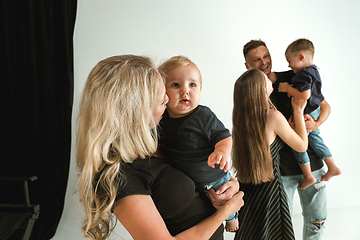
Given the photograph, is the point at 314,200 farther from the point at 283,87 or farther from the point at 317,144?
the point at 283,87

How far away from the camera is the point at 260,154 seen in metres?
1.47

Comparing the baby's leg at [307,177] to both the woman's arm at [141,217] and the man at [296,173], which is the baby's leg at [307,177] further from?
Answer: the woman's arm at [141,217]

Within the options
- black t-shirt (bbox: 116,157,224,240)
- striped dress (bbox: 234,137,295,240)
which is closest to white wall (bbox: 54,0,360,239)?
striped dress (bbox: 234,137,295,240)

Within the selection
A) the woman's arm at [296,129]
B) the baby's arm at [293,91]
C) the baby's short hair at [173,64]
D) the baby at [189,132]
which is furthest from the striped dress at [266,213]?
the baby's short hair at [173,64]

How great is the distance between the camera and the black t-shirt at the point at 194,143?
3.81 ft

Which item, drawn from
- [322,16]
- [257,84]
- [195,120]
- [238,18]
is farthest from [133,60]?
[322,16]

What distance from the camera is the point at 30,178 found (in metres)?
1.90

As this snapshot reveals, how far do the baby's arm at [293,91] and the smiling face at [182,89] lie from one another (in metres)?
0.85

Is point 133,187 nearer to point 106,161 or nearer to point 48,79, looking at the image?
point 106,161

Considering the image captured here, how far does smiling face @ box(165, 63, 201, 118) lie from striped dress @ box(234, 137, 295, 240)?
28.7 inches

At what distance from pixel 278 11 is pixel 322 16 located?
0.61 m

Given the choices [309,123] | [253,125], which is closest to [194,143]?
[253,125]

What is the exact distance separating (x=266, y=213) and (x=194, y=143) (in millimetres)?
725

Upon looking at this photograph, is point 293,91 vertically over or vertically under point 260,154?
over
